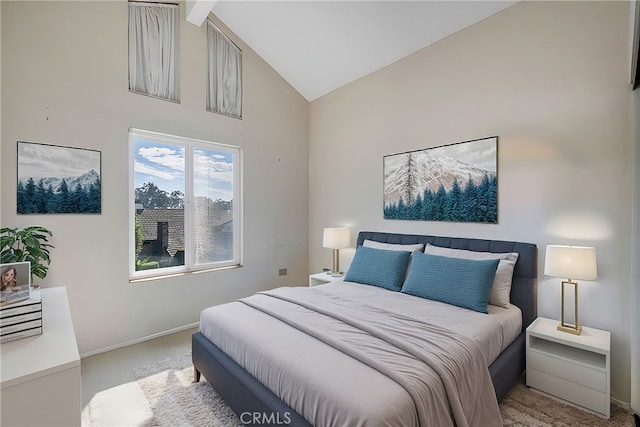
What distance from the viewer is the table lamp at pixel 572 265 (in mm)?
2082

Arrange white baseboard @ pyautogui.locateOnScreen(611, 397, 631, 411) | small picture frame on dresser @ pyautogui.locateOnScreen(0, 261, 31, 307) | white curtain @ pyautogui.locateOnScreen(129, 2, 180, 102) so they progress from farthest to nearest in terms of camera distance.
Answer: white curtain @ pyautogui.locateOnScreen(129, 2, 180, 102) < white baseboard @ pyautogui.locateOnScreen(611, 397, 631, 411) < small picture frame on dresser @ pyautogui.locateOnScreen(0, 261, 31, 307)

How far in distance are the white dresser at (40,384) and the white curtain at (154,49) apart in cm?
270

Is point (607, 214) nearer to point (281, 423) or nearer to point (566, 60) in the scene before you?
point (566, 60)

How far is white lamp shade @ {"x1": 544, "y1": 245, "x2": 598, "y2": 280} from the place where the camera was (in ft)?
6.82

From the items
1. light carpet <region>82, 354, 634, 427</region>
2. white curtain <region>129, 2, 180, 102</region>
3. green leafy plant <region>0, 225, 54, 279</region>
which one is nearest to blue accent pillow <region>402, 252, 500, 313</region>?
light carpet <region>82, 354, 634, 427</region>

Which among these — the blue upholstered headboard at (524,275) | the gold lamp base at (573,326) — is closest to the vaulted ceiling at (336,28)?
the blue upholstered headboard at (524,275)

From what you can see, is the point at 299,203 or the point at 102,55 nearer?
the point at 102,55

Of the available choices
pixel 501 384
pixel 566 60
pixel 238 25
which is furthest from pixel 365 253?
pixel 238 25

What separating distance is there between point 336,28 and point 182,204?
2711 millimetres

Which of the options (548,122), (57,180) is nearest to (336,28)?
(548,122)

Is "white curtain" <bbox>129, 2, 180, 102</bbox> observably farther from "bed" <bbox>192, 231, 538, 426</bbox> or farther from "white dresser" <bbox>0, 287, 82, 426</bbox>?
"white dresser" <bbox>0, 287, 82, 426</bbox>

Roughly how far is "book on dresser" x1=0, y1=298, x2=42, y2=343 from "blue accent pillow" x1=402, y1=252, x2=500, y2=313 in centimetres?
253

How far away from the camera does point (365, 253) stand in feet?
10.7

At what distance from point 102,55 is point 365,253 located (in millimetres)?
3281
